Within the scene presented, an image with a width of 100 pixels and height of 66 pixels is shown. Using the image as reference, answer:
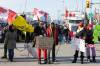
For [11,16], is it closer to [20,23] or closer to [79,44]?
[20,23]

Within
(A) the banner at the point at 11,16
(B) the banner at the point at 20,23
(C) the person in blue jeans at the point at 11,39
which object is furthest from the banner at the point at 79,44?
(A) the banner at the point at 11,16

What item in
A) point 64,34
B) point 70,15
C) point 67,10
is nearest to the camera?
point 64,34

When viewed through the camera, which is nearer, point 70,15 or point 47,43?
point 47,43

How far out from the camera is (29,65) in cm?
1669

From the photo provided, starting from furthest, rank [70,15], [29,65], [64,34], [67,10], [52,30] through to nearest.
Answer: [67,10], [70,15], [64,34], [52,30], [29,65]

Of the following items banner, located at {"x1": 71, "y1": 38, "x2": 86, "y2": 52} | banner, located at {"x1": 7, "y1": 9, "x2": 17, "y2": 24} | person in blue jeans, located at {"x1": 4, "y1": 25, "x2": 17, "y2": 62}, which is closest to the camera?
banner, located at {"x1": 71, "y1": 38, "x2": 86, "y2": 52}

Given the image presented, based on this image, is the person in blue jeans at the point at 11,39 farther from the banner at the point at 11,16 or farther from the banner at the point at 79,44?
the banner at the point at 79,44

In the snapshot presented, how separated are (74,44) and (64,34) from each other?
1058 inches

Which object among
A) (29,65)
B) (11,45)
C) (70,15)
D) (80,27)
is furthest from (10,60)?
(70,15)

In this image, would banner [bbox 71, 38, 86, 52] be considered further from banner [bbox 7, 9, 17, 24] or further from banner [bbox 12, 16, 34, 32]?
banner [bbox 7, 9, 17, 24]

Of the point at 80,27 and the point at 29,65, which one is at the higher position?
the point at 80,27

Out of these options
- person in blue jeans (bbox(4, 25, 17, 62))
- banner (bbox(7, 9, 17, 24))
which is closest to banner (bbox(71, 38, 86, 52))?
person in blue jeans (bbox(4, 25, 17, 62))

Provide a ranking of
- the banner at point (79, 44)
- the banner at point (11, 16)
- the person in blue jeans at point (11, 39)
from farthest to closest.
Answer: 1. the banner at point (11, 16)
2. the person in blue jeans at point (11, 39)
3. the banner at point (79, 44)

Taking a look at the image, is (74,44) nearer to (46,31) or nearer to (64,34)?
(46,31)
